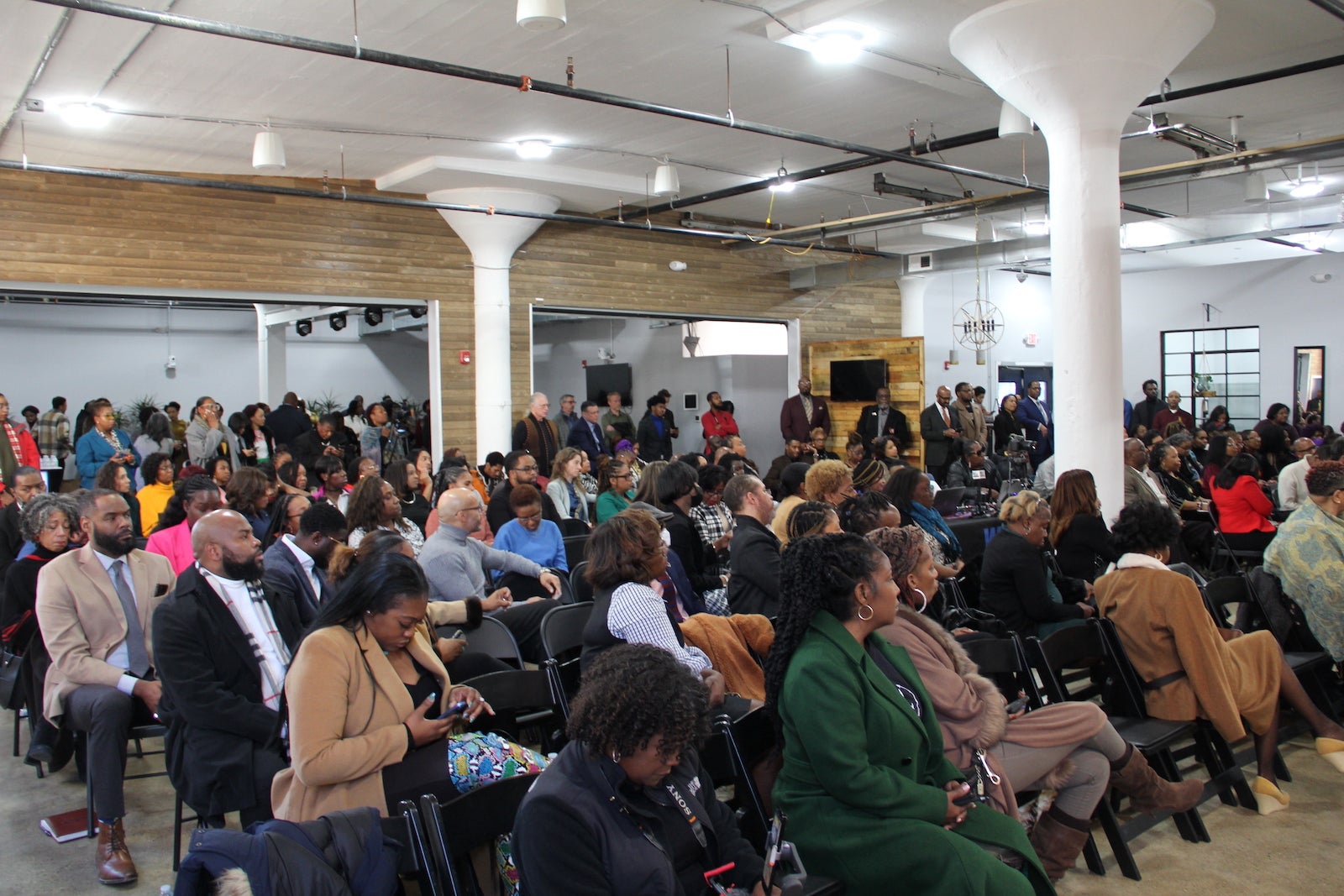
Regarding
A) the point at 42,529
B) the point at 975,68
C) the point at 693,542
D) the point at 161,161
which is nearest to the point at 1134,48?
the point at 975,68

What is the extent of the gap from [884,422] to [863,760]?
36.4ft

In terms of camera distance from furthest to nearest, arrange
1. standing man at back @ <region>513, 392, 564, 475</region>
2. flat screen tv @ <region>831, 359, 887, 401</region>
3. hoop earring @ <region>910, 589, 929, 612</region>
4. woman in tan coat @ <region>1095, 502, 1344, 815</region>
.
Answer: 1. flat screen tv @ <region>831, 359, 887, 401</region>
2. standing man at back @ <region>513, 392, 564, 475</region>
3. woman in tan coat @ <region>1095, 502, 1344, 815</region>
4. hoop earring @ <region>910, 589, 929, 612</region>

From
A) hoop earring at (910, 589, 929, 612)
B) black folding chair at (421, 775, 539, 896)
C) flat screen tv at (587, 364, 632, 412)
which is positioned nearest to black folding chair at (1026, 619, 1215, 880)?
→ hoop earring at (910, 589, 929, 612)

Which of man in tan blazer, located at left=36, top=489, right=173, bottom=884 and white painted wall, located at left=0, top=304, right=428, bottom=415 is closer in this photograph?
man in tan blazer, located at left=36, top=489, right=173, bottom=884

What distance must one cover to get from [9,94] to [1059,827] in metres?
7.73

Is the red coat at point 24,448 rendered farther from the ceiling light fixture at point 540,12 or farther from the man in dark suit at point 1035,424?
the man in dark suit at point 1035,424

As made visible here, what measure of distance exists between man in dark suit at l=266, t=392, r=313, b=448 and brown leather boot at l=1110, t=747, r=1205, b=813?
9124mm

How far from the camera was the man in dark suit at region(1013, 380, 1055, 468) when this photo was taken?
1349 cm

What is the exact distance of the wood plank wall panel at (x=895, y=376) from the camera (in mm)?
13602

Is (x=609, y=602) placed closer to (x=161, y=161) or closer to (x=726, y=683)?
(x=726, y=683)

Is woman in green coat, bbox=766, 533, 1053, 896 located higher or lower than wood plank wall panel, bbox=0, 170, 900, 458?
lower

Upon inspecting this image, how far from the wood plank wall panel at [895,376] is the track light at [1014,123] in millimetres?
6204

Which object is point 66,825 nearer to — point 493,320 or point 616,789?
point 616,789

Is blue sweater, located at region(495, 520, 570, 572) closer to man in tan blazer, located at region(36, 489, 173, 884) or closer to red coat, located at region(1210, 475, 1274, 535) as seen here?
man in tan blazer, located at region(36, 489, 173, 884)
